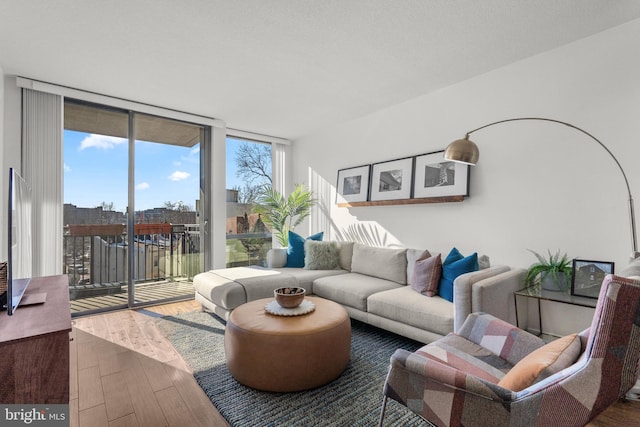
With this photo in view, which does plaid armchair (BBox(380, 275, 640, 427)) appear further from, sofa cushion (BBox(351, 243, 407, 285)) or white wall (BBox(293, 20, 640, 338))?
sofa cushion (BBox(351, 243, 407, 285))

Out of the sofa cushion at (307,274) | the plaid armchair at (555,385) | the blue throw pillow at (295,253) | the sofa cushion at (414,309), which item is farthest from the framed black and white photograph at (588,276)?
the blue throw pillow at (295,253)

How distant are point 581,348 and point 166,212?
166 inches

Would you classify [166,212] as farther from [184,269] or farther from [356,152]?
[356,152]

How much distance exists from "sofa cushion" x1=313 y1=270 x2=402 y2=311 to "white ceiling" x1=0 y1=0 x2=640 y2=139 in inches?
80.5

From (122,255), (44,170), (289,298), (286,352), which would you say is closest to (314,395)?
(286,352)

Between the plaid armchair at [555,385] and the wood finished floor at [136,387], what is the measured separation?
631 mm

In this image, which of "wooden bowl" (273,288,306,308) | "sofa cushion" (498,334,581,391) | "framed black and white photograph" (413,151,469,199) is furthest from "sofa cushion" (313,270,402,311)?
"sofa cushion" (498,334,581,391)

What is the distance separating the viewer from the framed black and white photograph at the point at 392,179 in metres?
3.63

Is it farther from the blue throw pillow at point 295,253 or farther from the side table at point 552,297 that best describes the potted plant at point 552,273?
the blue throw pillow at point 295,253

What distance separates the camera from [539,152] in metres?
2.65

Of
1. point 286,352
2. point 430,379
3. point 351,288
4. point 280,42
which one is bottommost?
point 286,352

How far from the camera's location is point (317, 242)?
4074mm

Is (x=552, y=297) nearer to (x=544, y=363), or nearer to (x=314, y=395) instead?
(x=544, y=363)

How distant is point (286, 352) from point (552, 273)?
200 centimetres
